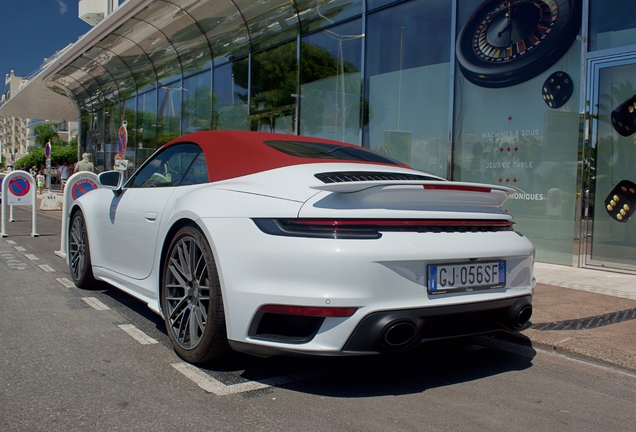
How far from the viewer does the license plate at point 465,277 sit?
2871 millimetres

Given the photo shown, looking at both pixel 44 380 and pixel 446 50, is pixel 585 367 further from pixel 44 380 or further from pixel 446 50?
pixel 446 50

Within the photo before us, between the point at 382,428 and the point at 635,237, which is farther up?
the point at 635,237

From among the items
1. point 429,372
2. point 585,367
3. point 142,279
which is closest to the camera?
point 429,372

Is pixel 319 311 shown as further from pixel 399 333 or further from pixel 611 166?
pixel 611 166

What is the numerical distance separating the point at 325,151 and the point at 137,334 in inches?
73.5

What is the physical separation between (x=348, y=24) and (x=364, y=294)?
32.0 feet

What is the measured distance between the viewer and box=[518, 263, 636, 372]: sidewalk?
151 inches

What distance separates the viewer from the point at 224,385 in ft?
10.1

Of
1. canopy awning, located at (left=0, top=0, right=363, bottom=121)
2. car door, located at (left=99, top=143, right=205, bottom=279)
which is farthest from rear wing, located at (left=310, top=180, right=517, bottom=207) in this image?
canopy awning, located at (left=0, top=0, right=363, bottom=121)

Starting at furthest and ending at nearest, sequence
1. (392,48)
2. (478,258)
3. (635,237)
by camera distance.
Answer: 1. (392,48)
2. (635,237)
3. (478,258)

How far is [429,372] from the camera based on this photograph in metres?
3.43

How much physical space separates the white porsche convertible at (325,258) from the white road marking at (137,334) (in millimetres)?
382

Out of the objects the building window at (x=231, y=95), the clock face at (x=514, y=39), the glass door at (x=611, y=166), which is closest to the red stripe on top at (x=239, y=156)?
the glass door at (x=611, y=166)

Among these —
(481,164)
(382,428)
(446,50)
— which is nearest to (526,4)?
(446,50)
